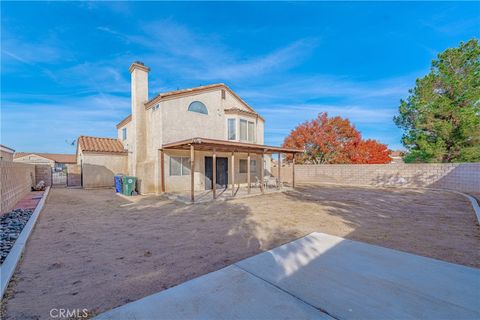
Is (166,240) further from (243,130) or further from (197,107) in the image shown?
(243,130)

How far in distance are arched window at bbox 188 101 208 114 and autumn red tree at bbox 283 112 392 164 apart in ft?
42.2

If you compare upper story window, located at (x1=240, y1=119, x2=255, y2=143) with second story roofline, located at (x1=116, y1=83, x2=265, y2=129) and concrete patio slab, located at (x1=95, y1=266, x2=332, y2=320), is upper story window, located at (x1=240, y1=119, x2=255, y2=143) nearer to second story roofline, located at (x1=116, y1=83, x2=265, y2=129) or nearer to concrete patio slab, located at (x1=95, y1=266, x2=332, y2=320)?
second story roofline, located at (x1=116, y1=83, x2=265, y2=129)

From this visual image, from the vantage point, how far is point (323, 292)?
2377 mm

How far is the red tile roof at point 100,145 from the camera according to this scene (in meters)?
14.7

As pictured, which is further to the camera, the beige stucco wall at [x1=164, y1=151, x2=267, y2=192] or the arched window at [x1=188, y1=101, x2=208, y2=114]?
the arched window at [x1=188, y1=101, x2=208, y2=114]

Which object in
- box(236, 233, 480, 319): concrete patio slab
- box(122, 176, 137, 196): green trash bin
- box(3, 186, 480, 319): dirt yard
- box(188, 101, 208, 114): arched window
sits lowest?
box(3, 186, 480, 319): dirt yard

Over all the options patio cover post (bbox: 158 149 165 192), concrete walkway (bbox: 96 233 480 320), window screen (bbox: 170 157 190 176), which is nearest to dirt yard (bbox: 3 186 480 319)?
concrete walkway (bbox: 96 233 480 320)

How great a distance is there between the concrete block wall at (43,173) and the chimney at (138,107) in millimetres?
7694

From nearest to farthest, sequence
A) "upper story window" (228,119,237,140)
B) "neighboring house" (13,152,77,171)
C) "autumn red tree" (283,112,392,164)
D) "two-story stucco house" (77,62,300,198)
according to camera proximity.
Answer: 1. "two-story stucco house" (77,62,300,198)
2. "upper story window" (228,119,237,140)
3. "autumn red tree" (283,112,392,164)
4. "neighboring house" (13,152,77,171)

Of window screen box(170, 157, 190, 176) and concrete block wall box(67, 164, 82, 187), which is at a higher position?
window screen box(170, 157, 190, 176)

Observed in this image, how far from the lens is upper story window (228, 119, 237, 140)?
1410cm

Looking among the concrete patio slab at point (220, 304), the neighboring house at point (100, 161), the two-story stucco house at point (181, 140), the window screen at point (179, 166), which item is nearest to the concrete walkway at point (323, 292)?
the concrete patio slab at point (220, 304)

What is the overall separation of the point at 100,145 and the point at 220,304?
1710 cm

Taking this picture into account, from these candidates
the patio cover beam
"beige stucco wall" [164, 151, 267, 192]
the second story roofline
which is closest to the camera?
the patio cover beam
